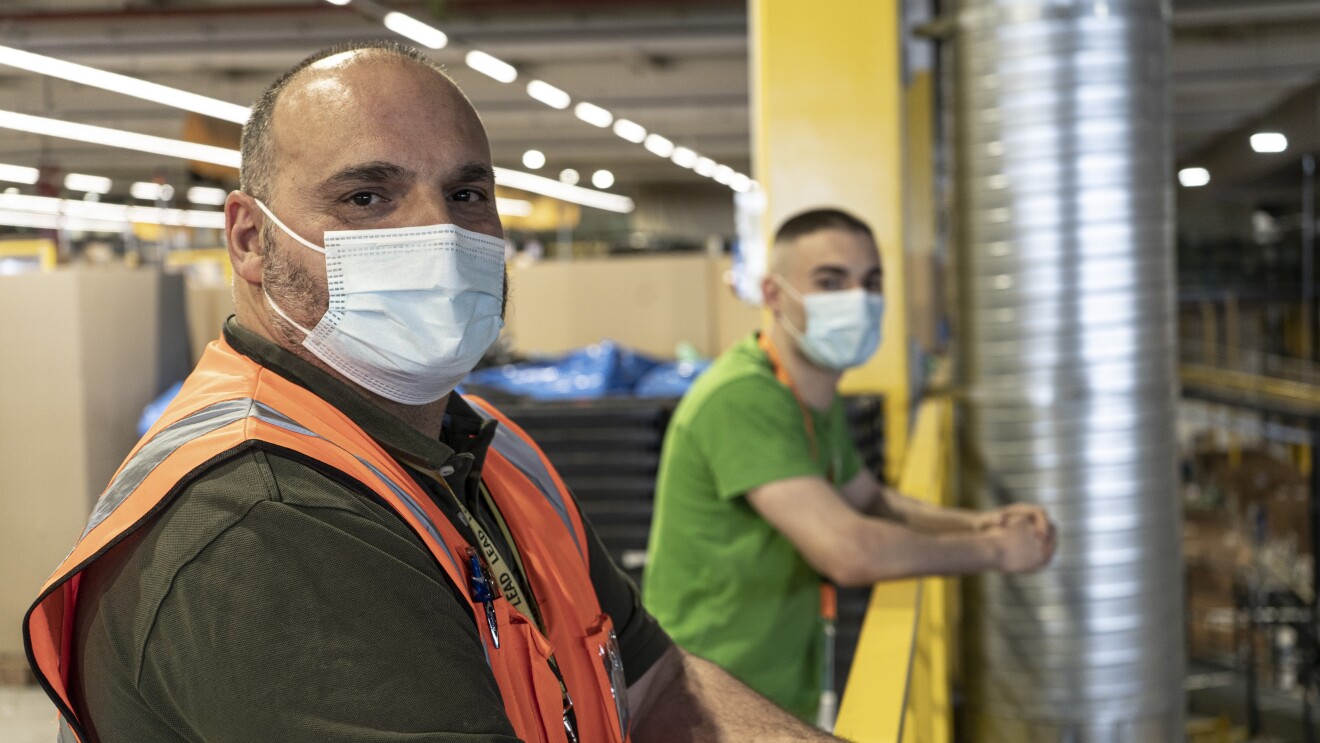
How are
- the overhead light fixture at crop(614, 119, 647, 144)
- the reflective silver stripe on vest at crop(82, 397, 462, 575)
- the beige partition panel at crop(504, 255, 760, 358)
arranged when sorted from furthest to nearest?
the overhead light fixture at crop(614, 119, 647, 144)
the beige partition panel at crop(504, 255, 760, 358)
the reflective silver stripe on vest at crop(82, 397, 462, 575)

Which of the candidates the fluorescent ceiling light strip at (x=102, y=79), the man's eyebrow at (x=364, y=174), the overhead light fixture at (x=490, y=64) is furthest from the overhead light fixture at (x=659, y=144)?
the man's eyebrow at (x=364, y=174)

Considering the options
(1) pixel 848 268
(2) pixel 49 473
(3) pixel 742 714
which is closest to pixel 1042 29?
(1) pixel 848 268

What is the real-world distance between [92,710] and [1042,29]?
349 cm

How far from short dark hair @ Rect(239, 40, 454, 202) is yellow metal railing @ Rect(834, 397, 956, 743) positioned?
101cm

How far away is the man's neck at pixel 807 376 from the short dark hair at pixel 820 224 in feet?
1.06

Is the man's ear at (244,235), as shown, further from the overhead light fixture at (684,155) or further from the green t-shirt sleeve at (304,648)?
the overhead light fixture at (684,155)

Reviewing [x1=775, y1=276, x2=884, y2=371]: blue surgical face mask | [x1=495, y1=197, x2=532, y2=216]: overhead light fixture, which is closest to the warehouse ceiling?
[x1=495, y1=197, x2=532, y2=216]: overhead light fixture

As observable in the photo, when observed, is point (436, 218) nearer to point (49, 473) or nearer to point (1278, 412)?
point (49, 473)

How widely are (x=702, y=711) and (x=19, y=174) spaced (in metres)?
15.7

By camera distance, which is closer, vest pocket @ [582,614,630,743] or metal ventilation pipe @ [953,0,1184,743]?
vest pocket @ [582,614,630,743]

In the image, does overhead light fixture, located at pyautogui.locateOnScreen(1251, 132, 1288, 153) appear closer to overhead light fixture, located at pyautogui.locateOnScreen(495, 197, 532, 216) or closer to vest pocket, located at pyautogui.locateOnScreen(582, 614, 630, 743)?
vest pocket, located at pyautogui.locateOnScreen(582, 614, 630, 743)

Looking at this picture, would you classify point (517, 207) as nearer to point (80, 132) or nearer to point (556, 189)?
point (556, 189)

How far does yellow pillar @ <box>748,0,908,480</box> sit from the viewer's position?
513 centimetres

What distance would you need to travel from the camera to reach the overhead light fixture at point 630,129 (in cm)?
1592
